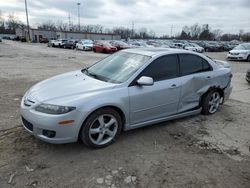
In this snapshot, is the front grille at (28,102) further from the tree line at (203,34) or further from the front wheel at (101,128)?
the tree line at (203,34)

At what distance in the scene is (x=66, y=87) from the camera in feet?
12.3

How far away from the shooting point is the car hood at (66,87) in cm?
351

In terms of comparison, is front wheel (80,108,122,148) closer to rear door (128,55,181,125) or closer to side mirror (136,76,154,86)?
rear door (128,55,181,125)

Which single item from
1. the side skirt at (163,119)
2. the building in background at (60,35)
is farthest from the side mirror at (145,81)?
the building in background at (60,35)

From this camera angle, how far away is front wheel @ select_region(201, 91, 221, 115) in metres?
5.13

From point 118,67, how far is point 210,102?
2356mm

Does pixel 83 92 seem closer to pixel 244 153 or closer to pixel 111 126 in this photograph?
pixel 111 126

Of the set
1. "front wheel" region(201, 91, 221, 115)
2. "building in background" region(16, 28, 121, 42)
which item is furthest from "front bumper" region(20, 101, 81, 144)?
"building in background" region(16, 28, 121, 42)

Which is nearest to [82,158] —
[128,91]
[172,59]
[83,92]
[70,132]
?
[70,132]

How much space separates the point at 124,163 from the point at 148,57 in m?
1.95

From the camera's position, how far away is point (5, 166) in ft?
10.4

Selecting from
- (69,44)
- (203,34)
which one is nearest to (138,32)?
(203,34)

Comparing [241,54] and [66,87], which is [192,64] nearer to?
[66,87]

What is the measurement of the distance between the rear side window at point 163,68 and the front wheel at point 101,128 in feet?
3.04
